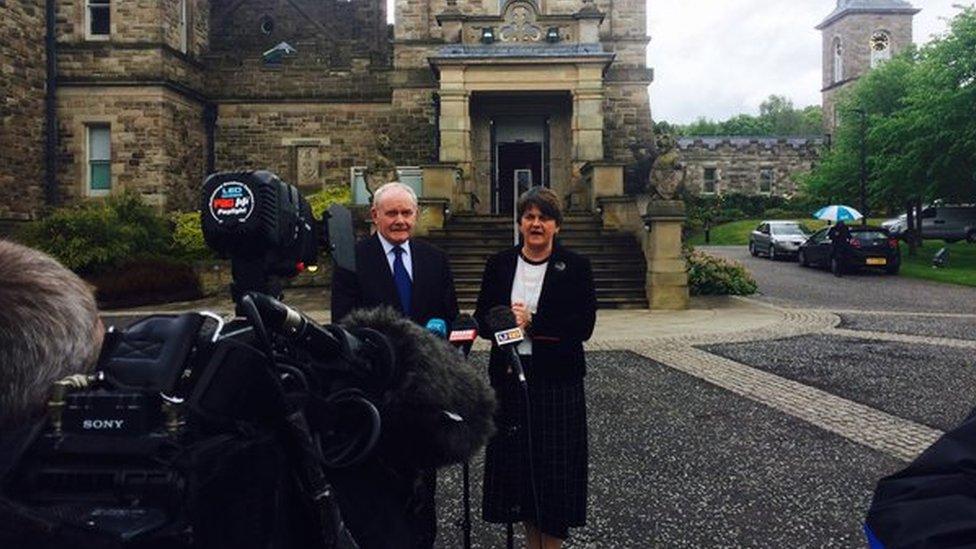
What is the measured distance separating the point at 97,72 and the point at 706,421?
20634 millimetres

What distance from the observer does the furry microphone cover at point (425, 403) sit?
1625 millimetres

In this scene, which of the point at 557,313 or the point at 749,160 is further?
the point at 749,160

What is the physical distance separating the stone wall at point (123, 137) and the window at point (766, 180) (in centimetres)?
4383

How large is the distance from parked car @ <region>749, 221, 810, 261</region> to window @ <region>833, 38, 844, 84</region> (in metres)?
36.6

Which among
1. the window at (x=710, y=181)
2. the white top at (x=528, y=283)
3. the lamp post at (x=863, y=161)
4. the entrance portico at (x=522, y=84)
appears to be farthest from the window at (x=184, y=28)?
the window at (x=710, y=181)

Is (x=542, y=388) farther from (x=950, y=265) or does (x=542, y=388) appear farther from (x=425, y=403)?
(x=950, y=265)

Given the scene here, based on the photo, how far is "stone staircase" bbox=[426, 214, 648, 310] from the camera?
50.1 feet

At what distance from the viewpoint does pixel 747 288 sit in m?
17.4

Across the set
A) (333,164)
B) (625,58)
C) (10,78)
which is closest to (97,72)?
(10,78)

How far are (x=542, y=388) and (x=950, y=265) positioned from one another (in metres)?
28.7

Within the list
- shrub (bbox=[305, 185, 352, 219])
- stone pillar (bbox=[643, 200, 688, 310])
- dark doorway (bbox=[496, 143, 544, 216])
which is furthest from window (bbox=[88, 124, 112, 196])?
stone pillar (bbox=[643, 200, 688, 310])

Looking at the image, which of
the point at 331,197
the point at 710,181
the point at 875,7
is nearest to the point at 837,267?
the point at 331,197

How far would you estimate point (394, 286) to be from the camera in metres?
3.67

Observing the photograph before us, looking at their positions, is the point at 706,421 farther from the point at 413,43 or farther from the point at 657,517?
the point at 413,43
